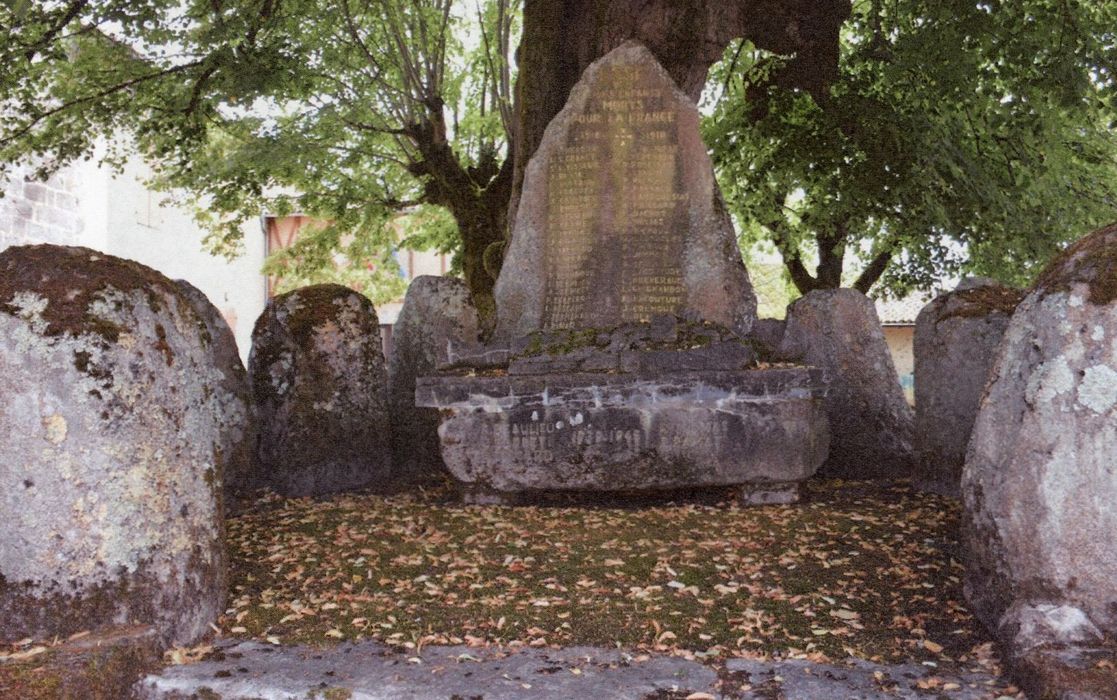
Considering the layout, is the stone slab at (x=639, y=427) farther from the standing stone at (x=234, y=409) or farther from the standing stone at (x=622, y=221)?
the standing stone at (x=234, y=409)

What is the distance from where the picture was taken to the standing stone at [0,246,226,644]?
11.5 feet

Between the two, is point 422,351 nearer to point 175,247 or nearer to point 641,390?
point 641,390

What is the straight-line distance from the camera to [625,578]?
4637 mm

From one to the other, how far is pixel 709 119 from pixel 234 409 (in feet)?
30.1

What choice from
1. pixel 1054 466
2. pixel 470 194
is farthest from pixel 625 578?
pixel 470 194

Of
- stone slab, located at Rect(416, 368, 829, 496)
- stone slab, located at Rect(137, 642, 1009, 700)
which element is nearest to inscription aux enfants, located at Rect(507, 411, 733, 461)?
stone slab, located at Rect(416, 368, 829, 496)

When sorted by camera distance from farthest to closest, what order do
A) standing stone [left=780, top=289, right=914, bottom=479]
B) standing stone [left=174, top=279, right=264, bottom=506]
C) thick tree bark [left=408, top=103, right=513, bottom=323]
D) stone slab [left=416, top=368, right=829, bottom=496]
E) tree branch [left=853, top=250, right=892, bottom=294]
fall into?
tree branch [left=853, top=250, right=892, bottom=294], thick tree bark [left=408, top=103, right=513, bottom=323], standing stone [left=780, top=289, right=914, bottom=479], standing stone [left=174, top=279, right=264, bottom=506], stone slab [left=416, top=368, right=829, bottom=496]

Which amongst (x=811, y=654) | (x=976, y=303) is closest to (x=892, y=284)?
(x=976, y=303)

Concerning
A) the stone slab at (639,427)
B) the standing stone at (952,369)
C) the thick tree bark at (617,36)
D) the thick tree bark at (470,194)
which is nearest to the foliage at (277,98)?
the thick tree bark at (470,194)

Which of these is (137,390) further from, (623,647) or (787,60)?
(787,60)

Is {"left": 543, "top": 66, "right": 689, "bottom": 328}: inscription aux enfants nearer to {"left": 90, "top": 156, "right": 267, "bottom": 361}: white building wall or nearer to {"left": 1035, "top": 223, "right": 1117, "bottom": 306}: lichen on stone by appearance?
{"left": 1035, "top": 223, "right": 1117, "bottom": 306}: lichen on stone

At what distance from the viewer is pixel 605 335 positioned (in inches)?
252

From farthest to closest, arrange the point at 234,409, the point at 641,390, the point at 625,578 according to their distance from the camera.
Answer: the point at 234,409 → the point at 641,390 → the point at 625,578

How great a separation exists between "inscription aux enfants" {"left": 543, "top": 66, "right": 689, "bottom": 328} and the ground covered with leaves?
1.76 m
